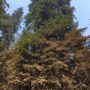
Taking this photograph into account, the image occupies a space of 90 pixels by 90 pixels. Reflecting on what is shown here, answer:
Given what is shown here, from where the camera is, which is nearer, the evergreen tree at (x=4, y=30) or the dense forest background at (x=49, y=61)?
the evergreen tree at (x=4, y=30)

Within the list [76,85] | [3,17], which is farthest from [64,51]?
[3,17]

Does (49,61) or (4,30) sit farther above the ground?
(49,61)

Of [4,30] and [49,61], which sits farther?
[49,61]

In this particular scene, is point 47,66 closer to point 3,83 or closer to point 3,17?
point 3,83

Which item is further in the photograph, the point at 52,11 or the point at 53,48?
the point at 52,11

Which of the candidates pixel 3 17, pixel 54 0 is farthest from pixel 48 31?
pixel 3 17

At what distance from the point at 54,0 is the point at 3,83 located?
11.7 m

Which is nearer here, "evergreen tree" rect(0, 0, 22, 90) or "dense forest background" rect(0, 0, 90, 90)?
"evergreen tree" rect(0, 0, 22, 90)

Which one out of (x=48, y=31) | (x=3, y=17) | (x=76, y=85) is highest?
(x=48, y=31)

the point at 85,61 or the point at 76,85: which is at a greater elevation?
the point at 85,61

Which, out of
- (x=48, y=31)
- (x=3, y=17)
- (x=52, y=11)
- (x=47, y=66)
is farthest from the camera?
(x=52, y=11)

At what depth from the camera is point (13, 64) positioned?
103 ft

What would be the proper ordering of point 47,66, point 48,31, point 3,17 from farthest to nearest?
point 48,31 → point 47,66 → point 3,17

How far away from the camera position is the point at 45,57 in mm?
31562
